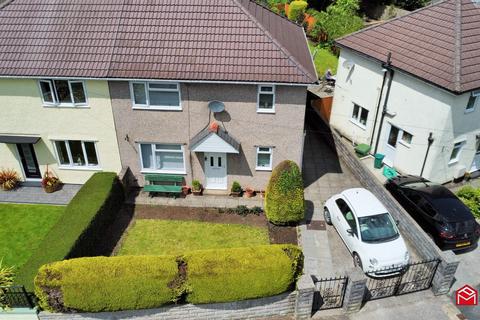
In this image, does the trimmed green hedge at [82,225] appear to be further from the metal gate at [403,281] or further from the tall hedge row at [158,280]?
the metal gate at [403,281]

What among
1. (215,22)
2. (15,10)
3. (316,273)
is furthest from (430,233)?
(15,10)

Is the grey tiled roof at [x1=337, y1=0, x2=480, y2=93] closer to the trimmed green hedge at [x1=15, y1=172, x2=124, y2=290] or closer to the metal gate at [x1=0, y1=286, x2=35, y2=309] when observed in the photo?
the trimmed green hedge at [x1=15, y1=172, x2=124, y2=290]

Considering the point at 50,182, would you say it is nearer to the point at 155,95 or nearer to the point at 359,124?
the point at 155,95

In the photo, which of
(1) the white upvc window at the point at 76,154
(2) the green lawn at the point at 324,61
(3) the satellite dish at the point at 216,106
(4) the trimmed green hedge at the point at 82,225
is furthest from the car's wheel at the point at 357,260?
(2) the green lawn at the point at 324,61

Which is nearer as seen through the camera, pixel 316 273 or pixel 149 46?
pixel 316 273

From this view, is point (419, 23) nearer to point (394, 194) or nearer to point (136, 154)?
point (394, 194)

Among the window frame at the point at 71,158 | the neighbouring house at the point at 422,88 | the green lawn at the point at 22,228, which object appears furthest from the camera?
the window frame at the point at 71,158
